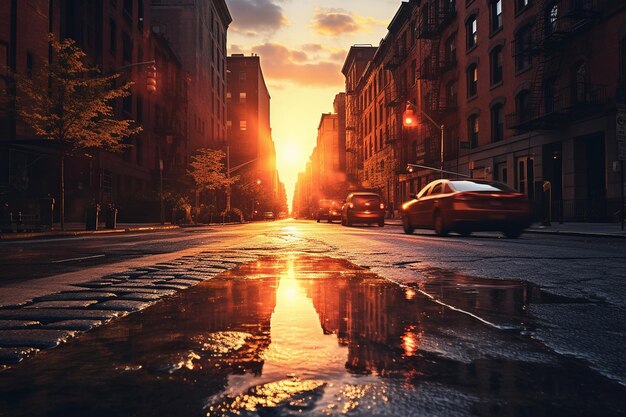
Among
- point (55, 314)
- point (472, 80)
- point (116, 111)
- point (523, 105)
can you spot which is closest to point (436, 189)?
point (55, 314)

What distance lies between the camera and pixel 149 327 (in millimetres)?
3061

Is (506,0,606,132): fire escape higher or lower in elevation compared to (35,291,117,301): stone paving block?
higher

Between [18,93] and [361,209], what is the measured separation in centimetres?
1598

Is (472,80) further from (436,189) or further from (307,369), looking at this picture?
(307,369)

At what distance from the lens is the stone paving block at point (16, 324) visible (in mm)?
3072

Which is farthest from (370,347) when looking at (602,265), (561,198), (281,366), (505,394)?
(561,198)

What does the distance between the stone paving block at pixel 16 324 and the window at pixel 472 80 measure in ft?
115

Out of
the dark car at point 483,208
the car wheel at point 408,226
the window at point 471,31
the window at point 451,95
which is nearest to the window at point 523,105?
the window at point 471,31

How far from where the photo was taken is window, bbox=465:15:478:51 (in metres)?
34.9

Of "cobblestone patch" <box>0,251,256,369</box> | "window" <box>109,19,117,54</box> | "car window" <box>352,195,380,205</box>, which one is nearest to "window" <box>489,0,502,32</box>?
"car window" <box>352,195,380,205</box>

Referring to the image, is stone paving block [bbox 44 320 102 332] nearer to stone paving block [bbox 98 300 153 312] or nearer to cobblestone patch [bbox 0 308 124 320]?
cobblestone patch [bbox 0 308 124 320]

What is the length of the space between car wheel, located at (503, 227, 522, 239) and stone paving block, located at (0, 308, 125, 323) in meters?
12.5

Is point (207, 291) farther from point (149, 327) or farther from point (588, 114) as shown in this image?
point (588, 114)

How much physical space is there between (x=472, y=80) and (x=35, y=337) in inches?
1432
